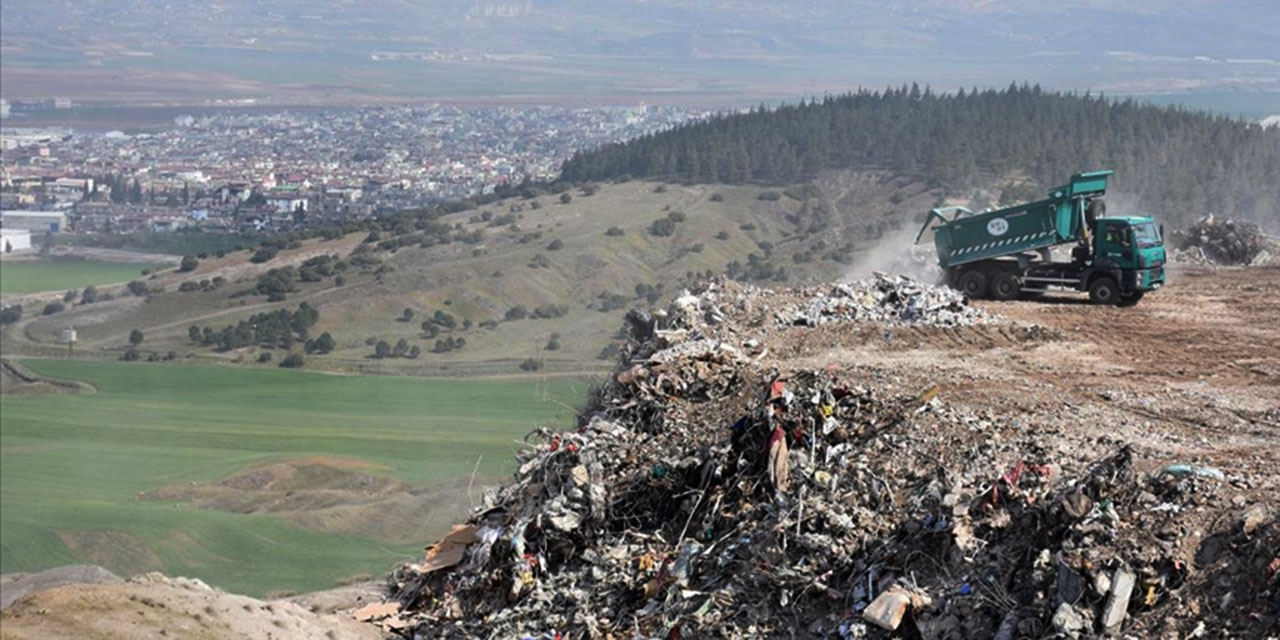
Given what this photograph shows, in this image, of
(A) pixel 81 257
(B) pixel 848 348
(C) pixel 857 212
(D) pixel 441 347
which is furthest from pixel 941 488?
(A) pixel 81 257

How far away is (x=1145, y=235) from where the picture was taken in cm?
2392

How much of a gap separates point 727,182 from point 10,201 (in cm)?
7674

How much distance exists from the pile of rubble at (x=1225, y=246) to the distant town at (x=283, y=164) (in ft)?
280

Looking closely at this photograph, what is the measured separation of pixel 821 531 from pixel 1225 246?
70.3 feet

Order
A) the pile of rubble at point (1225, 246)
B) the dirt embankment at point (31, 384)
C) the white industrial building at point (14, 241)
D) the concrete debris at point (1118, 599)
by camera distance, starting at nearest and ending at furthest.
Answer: the concrete debris at point (1118, 599), the pile of rubble at point (1225, 246), the dirt embankment at point (31, 384), the white industrial building at point (14, 241)

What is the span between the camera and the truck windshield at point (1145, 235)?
932 inches

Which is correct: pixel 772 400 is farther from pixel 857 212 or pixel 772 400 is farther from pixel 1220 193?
pixel 857 212

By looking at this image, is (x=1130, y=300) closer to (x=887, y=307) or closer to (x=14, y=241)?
(x=887, y=307)

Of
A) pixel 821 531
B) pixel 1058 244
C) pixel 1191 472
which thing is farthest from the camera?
pixel 1058 244

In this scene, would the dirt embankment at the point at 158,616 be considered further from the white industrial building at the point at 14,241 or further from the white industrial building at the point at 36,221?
the white industrial building at the point at 36,221

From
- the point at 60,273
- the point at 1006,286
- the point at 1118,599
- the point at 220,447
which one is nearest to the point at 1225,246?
the point at 1006,286

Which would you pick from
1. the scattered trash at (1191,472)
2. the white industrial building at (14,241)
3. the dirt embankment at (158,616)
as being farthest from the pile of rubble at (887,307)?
the white industrial building at (14,241)

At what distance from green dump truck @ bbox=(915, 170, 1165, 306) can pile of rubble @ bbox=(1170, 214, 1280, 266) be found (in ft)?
21.3

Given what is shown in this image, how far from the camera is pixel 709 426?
49.6ft
